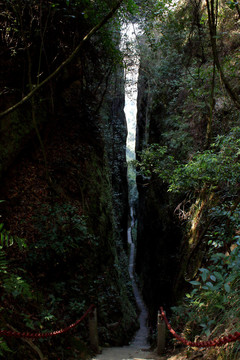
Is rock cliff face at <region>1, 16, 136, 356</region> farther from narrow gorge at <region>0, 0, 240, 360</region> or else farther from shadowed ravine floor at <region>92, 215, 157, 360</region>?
shadowed ravine floor at <region>92, 215, 157, 360</region>

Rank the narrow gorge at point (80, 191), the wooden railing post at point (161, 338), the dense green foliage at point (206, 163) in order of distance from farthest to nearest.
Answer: the wooden railing post at point (161, 338)
the narrow gorge at point (80, 191)
the dense green foliage at point (206, 163)

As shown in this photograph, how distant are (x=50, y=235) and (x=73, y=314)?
5.21 feet

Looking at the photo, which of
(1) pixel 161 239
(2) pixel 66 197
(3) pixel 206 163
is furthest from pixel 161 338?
(1) pixel 161 239

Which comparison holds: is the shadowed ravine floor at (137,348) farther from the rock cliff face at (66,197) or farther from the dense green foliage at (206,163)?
the dense green foliage at (206,163)

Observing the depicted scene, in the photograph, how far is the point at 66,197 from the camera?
6141 millimetres

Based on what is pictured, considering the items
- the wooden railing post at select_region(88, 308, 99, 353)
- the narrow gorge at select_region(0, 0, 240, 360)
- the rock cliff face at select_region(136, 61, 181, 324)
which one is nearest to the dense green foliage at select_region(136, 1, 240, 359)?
the narrow gorge at select_region(0, 0, 240, 360)

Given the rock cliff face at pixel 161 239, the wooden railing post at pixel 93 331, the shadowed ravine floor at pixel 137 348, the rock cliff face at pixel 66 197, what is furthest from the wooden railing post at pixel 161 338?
the rock cliff face at pixel 161 239

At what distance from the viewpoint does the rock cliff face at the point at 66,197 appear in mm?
4699

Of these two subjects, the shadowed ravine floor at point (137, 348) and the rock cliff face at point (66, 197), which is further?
the rock cliff face at point (66, 197)

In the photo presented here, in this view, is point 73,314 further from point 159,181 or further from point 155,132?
point 155,132

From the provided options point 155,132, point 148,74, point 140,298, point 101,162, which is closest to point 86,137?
point 101,162

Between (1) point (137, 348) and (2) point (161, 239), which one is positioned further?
(2) point (161, 239)

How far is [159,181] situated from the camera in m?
12.6

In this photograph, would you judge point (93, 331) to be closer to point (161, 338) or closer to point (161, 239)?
point (161, 338)
